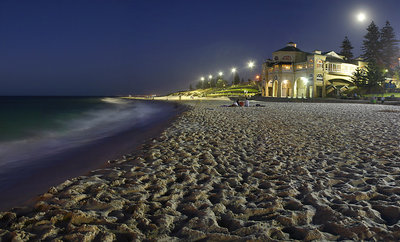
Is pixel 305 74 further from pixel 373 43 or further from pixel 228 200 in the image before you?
pixel 228 200

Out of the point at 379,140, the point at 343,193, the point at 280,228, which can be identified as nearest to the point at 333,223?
the point at 280,228

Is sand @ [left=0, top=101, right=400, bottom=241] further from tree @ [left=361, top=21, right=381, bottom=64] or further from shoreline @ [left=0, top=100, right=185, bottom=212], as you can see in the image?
tree @ [left=361, top=21, right=381, bottom=64]

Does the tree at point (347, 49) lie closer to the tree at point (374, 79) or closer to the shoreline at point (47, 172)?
the tree at point (374, 79)

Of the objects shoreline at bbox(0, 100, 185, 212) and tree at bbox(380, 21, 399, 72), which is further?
tree at bbox(380, 21, 399, 72)

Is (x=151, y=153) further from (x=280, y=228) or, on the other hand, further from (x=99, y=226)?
(x=280, y=228)

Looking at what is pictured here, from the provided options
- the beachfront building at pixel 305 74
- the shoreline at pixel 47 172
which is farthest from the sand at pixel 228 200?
the beachfront building at pixel 305 74

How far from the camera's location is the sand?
314 cm

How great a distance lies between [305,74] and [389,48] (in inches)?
1500

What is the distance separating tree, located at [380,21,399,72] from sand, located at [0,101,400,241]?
82148 mm

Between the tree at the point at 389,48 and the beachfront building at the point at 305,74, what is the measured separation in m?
19.2

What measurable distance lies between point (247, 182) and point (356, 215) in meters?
2.02

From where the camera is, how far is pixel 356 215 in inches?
136

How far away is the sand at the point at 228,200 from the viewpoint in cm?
314

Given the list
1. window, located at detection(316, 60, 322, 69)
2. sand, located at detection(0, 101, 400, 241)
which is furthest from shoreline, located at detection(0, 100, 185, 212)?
window, located at detection(316, 60, 322, 69)
